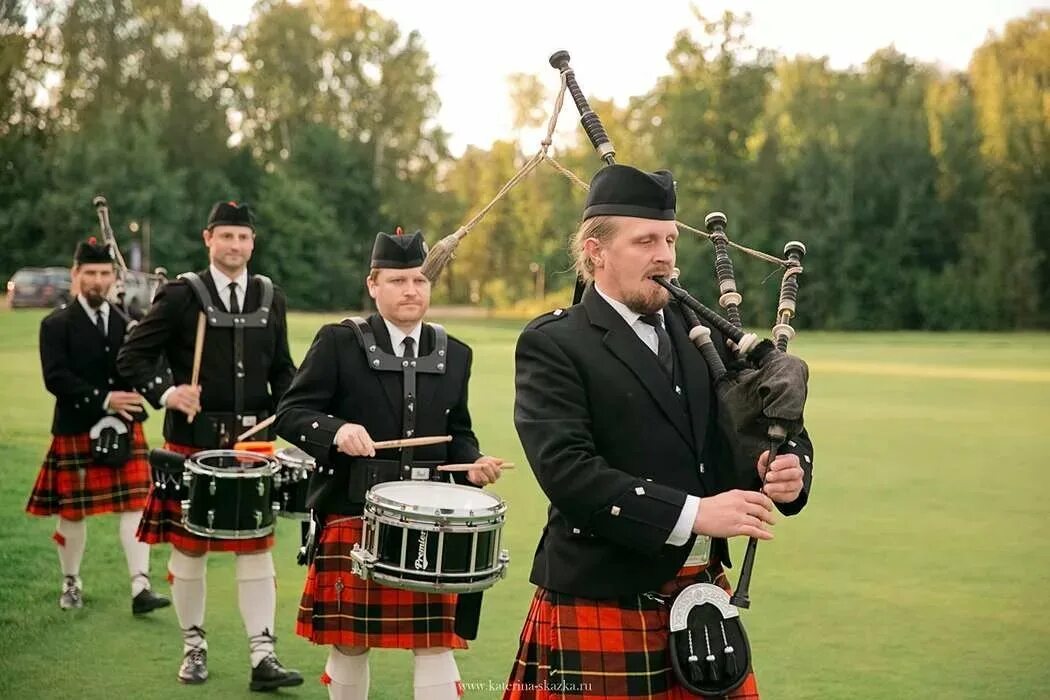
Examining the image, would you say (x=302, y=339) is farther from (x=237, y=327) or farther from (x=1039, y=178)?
(x=1039, y=178)

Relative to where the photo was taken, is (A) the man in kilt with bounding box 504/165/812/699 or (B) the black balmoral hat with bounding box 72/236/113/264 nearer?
(A) the man in kilt with bounding box 504/165/812/699

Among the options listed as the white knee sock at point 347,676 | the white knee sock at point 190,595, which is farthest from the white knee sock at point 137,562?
the white knee sock at point 347,676

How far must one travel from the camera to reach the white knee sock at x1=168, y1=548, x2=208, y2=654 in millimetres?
4676

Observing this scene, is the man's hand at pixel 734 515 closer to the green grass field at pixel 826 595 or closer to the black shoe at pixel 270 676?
the green grass field at pixel 826 595

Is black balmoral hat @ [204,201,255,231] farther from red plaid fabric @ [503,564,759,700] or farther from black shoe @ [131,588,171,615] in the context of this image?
red plaid fabric @ [503,564,759,700]

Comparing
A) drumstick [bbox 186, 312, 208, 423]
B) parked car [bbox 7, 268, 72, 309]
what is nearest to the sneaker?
drumstick [bbox 186, 312, 208, 423]

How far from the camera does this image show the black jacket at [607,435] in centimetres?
240

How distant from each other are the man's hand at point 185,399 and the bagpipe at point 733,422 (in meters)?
2.72

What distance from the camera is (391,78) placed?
154 ft

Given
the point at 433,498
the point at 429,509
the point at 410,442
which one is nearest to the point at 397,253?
the point at 410,442

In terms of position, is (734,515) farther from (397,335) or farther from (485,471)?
(397,335)

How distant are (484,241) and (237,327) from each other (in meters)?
49.9

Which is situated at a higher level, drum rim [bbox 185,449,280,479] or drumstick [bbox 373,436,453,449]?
drumstick [bbox 373,436,453,449]

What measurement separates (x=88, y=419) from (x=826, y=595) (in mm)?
3646
